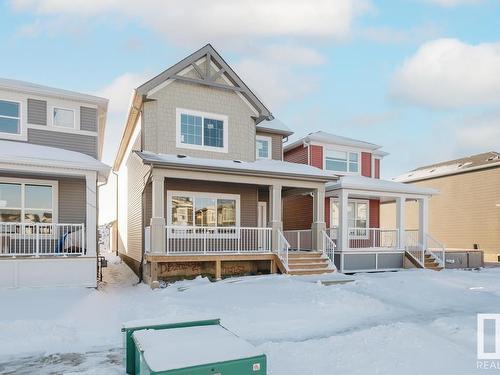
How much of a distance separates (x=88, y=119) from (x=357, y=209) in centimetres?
1343

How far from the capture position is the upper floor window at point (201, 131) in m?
13.9

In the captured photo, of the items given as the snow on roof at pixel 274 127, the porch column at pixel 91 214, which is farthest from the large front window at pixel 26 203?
the snow on roof at pixel 274 127

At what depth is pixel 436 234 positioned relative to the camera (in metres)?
27.0

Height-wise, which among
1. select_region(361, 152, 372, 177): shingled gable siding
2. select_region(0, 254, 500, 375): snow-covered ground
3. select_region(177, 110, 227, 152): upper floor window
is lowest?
select_region(0, 254, 500, 375): snow-covered ground

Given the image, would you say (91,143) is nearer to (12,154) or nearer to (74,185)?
(74,185)

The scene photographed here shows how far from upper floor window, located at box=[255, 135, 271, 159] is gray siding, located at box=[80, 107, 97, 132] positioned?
23.0ft

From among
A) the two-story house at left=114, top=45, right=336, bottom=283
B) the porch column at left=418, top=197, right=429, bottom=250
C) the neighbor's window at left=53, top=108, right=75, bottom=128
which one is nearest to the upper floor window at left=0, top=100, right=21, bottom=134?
the neighbor's window at left=53, top=108, right=75, bottom=128

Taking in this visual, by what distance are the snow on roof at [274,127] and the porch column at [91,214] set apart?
791 cm

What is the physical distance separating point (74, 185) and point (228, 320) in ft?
28.6

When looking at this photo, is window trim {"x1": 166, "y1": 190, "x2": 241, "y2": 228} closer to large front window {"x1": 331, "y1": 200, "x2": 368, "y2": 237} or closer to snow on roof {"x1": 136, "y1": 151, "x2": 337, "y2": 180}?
snow on roof {"x1": 136, "y1": 151, "x2": 337, "y2": 180}

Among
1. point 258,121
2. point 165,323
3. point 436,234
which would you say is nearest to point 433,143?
point 436,234

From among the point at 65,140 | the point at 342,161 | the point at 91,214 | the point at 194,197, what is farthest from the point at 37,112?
the point at 342,161

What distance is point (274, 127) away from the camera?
17.0m

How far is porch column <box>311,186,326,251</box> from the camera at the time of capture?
14.3 meters
